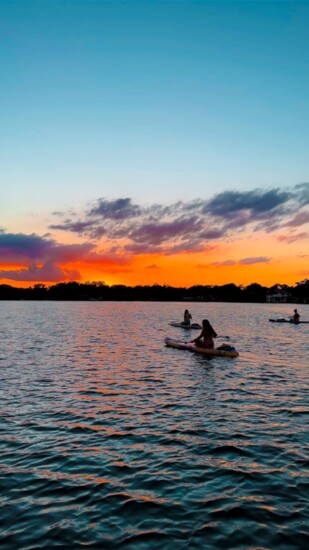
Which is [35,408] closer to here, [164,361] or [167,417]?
[167,417]

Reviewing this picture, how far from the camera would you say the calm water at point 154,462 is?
26.5 feet

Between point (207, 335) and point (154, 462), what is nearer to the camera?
point (154, 462)

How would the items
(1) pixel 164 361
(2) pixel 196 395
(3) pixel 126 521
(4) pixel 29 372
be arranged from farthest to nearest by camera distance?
(1) pixel 164 361, (4) pixel 29 372, (2) pixel 196 395, (3) pixel 126 521

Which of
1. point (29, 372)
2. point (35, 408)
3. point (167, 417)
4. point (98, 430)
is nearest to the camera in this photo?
point (98, 430)

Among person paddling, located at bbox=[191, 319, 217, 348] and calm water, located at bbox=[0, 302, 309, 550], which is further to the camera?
person paddling, located at bbox=[191, 319, 217, 348]

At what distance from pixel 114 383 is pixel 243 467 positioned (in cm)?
1170

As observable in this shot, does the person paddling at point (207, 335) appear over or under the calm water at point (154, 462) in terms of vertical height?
over

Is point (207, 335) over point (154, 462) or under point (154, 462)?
over

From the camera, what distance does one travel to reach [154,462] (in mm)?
11344

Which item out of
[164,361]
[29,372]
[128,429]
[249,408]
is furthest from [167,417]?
[164,361]

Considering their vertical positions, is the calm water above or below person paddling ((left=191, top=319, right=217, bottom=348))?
below

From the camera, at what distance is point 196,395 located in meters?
19.0

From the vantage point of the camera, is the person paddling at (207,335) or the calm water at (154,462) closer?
the calm water at (154,462)

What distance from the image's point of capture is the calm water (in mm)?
8070
